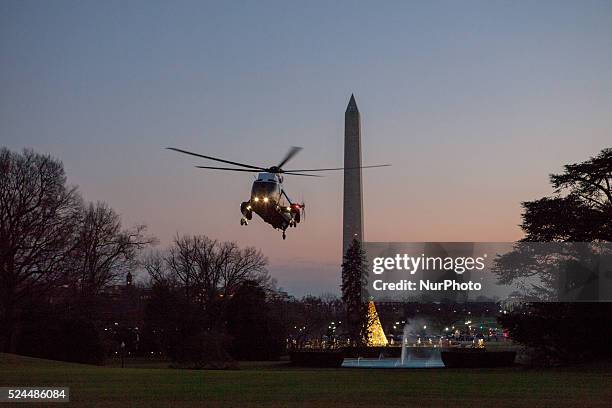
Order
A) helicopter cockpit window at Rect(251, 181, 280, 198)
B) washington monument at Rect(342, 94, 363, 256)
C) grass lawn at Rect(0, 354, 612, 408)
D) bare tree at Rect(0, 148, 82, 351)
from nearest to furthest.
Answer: grass lawn at Rect(0, 354, 612, 408), helicopter cockpit window at Rect(251, 181, 280, 198), bare tree at Rect(0, 148, 82, 351), washington monument at Rect(342, 94, 363, 256)

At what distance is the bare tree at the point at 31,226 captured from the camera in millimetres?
54594

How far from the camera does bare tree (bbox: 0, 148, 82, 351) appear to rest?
179 feet

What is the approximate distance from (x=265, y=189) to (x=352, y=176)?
47296mm

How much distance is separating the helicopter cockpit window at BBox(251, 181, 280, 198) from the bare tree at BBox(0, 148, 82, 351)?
2506 centimetres

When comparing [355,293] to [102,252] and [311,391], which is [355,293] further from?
[311,391]

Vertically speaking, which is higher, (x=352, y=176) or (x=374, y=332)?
(x=352, y=176)

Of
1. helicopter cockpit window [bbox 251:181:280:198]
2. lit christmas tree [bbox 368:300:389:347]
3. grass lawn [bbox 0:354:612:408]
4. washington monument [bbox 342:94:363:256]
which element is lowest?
grass lawn [bbox 0:354:612:408]

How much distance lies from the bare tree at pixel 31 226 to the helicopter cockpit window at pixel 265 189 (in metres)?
25.1

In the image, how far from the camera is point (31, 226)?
54469 mm

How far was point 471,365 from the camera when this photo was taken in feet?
192

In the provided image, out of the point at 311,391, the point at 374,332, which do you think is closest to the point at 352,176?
the point at 374,332

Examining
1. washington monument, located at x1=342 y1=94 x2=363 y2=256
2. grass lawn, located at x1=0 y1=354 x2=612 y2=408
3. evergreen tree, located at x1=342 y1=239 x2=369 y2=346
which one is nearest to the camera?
grass lawn, located at x1=0 y1=354 x2=612 y2=408

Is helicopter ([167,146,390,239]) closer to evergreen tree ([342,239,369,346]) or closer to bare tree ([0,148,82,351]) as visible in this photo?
bare tree ([0,148,82,351])

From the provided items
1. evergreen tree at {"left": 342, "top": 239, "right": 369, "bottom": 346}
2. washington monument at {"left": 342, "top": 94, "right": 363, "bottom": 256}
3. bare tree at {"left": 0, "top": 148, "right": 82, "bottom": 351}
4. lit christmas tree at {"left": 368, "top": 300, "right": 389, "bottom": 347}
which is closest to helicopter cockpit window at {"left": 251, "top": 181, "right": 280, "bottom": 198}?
bare tree at {"left": 0, "top": 148, "right": 82, "bottom": 351}
